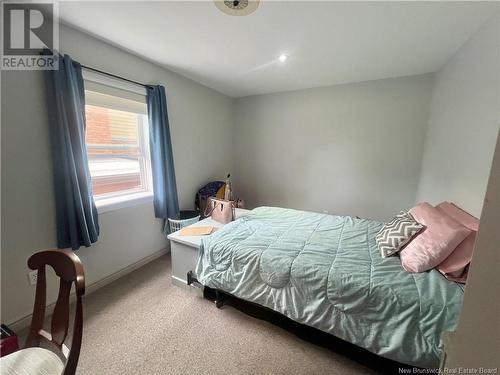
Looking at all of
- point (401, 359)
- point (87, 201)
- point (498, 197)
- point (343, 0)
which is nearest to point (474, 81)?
point (343, 0)

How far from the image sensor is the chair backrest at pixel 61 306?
747 millimetres

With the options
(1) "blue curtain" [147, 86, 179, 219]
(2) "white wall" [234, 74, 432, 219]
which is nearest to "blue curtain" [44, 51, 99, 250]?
(1) "blue curtain" [147, 86, 179, 219]

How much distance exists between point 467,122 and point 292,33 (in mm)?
1625

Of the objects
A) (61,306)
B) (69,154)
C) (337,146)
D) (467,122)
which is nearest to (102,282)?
(69,154)

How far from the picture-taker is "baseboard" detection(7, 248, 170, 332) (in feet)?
5.01

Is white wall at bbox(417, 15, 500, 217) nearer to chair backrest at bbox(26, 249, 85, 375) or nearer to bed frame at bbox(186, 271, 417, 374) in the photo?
bed frame at bbox(186, 271, 417, 374)

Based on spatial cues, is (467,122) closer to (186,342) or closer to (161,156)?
(186,342)

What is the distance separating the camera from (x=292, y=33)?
1.71 meters

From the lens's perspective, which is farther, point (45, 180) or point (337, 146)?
point (337, 146)

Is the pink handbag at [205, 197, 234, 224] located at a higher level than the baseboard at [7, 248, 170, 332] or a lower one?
higher

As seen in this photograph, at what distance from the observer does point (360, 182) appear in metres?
3.07

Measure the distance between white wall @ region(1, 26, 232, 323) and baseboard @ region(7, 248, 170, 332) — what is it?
0.04 m

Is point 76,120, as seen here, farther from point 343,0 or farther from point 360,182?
point 360,182

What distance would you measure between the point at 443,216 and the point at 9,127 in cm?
310
